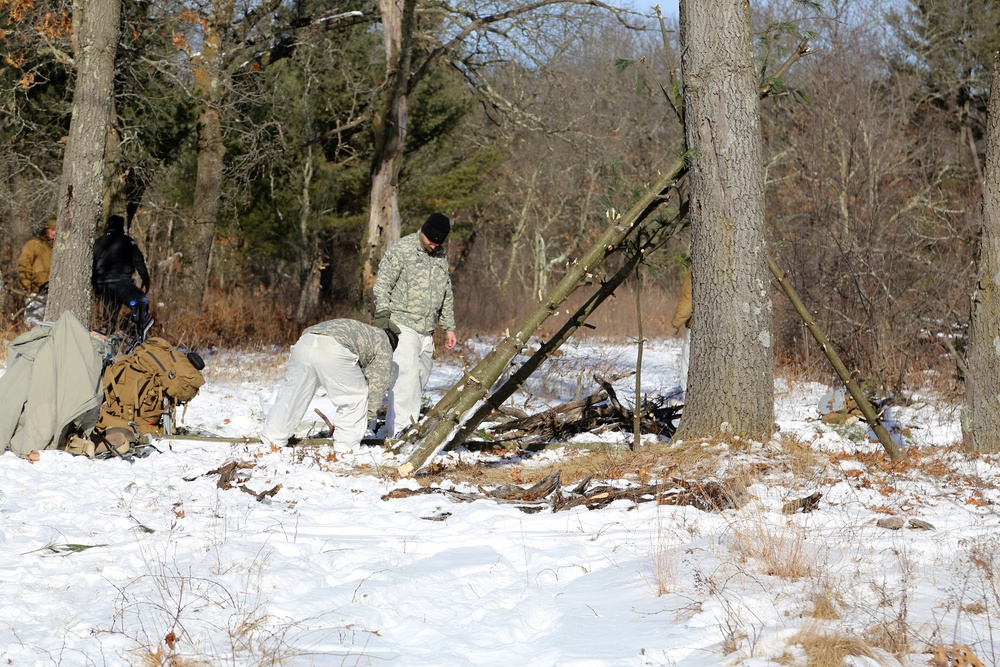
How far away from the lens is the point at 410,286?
29.0 feet

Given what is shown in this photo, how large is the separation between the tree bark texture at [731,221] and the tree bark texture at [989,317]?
1550 mm

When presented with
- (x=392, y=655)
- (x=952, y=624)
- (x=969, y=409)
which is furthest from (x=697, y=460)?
(x=392, y=655)

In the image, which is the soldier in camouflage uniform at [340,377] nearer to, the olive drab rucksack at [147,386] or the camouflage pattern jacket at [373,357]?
the camouflage pattern jacket at [373,357]

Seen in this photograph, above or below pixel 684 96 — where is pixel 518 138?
above

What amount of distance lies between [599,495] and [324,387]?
9.10ft

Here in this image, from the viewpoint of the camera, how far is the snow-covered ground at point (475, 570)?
3637mm

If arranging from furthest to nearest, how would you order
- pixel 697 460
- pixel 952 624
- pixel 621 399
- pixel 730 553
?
pixel 621 399 → pixel 697 460 → pixel 730 553 → pixel 952 624

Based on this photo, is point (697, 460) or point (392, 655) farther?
point (697, 460)

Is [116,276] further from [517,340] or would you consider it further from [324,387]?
[517,340]

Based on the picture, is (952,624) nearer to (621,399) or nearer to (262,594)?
(262,594)

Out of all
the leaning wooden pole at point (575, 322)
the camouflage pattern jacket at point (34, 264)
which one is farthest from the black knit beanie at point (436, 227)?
the camouflage pattern jacket at point (34, 264)

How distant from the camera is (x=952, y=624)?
3625 mm

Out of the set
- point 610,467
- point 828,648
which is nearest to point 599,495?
point 610,467

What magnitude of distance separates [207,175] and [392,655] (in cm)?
1493
